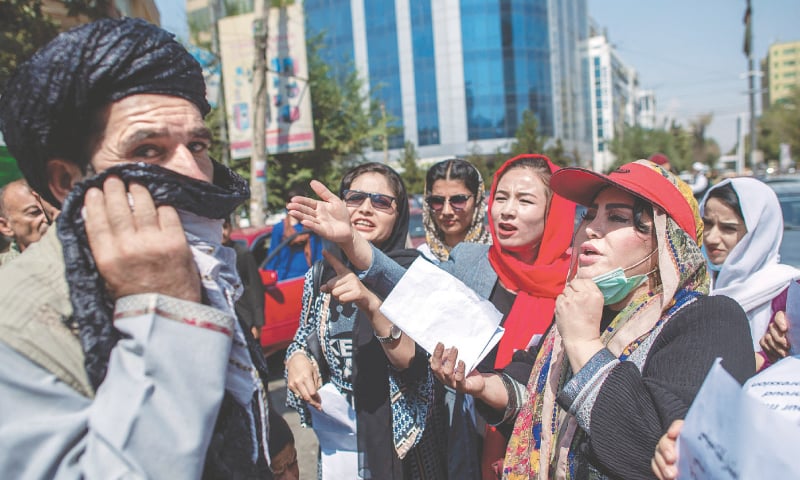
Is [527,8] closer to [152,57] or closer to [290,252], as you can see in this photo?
[290,252]

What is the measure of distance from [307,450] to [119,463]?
3676mm

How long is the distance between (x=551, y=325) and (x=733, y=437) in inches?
44.4

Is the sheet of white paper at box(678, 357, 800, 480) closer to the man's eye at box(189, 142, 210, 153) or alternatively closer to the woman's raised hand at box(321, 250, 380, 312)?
the woman's raised hand at box(321, 250, 380, 312)

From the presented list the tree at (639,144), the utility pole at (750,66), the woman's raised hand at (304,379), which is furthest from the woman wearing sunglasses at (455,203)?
the tree at (639,144)

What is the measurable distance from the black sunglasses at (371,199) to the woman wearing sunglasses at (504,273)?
19.8 inches

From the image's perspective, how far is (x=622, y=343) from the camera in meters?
1.56

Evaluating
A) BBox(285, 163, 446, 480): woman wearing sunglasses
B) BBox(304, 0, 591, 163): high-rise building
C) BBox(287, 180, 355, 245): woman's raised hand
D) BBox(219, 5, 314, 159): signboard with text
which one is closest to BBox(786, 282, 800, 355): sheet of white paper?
BBox(285, 163, 446, 480): woman wearing sunglasses

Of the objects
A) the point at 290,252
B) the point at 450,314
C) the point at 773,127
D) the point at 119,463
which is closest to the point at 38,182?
the point at 119,463

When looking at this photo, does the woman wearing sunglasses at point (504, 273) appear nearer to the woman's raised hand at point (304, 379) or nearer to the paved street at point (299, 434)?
the woman's raised hand at point (304, 379)

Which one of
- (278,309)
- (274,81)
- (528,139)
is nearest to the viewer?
(278,309)

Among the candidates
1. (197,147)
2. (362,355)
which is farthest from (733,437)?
(362,355)

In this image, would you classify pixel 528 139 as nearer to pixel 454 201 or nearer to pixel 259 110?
pixel 259 110

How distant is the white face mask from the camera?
1.61 meters

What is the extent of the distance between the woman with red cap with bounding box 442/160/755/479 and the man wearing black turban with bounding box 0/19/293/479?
0.89m
